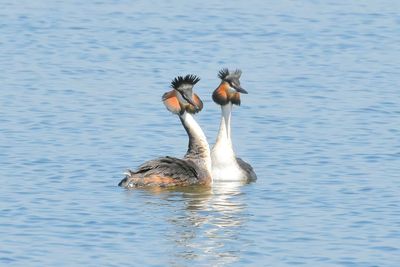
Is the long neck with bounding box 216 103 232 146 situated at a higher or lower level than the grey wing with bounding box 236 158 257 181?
higher

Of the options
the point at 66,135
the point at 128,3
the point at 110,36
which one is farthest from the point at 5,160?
the point at 128,3

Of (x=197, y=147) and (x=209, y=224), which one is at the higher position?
(x=197, y=147)

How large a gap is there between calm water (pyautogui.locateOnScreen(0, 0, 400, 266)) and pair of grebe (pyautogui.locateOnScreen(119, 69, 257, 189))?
0.27 m

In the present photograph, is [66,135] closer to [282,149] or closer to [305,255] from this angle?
[282,149]

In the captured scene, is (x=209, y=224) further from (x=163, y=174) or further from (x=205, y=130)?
(x=205, y=130)

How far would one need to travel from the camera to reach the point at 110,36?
1406 inches

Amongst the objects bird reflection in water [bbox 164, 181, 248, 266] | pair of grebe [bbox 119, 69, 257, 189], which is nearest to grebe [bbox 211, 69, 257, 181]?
pair of grebe [bbox 119, 69, 257, 189]

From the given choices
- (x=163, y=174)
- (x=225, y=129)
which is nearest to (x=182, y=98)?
(x=225, y=129)

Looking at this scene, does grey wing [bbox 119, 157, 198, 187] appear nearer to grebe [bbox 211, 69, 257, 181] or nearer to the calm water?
the calm water

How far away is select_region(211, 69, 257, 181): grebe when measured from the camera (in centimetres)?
2150

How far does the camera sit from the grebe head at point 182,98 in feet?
70.0

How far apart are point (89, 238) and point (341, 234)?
9.89 feet

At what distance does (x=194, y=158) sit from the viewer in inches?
838

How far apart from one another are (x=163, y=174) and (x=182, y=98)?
4.36 ft
